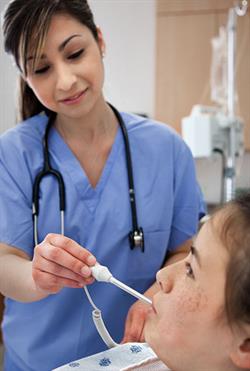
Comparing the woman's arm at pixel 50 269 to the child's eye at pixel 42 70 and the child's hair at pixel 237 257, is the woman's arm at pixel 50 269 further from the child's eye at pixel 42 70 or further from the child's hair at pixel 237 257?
the child's eye at pixel 42 70

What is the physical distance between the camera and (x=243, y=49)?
10.7ft

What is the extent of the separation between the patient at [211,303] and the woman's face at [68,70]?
42 cm

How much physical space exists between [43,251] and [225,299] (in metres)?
0.32

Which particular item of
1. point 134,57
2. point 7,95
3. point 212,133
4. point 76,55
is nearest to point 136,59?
point 134,57

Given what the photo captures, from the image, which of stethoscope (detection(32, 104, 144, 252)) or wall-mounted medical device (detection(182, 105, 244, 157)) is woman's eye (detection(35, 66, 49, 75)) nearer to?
stethoscope (detection(32, 104, 144, 252))

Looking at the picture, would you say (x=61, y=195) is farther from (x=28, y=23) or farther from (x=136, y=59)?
(x=136, y=59)

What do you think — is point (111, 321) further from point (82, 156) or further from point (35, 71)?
point (35, 71)

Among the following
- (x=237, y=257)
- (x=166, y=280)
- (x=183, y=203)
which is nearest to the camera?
(x=237, y=257)

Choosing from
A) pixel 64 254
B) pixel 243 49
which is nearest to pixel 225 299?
pixel 64 254

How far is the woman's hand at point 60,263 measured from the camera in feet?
2.53

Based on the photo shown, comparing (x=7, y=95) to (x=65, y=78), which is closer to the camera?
(x=65, y=78)

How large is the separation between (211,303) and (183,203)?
44cm

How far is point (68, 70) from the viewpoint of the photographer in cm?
97

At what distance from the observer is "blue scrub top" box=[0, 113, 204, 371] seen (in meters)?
1.00
